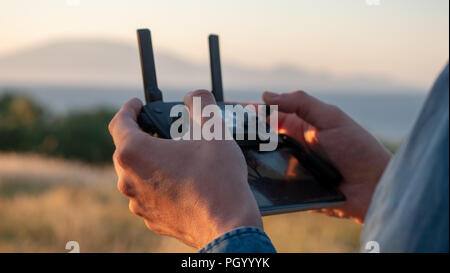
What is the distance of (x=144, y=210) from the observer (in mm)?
1114

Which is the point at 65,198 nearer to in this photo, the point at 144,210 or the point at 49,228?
the point at 49,228

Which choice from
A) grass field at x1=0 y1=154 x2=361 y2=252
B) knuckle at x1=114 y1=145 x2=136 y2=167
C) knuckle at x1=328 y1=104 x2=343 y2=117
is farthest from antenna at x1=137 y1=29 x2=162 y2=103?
grass field at x1=0 y1=154 x2=361 y2=252

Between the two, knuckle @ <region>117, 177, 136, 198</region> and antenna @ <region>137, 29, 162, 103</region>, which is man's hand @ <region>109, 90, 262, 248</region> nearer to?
knuckle @ <region>117, 177, 136, 198</region>

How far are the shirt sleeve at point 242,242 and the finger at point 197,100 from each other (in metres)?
0.31

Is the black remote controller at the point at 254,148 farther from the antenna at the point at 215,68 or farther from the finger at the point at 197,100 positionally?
the finger at the point at 197,100

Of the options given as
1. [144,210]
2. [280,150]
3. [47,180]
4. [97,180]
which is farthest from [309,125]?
[47,180]

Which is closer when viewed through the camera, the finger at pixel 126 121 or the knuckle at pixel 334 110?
the finger at pixel 126 121

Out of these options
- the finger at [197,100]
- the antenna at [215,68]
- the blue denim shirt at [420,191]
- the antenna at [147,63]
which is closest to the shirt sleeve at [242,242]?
the blue denim shirt at [420,191]

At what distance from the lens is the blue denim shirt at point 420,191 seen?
527 mm

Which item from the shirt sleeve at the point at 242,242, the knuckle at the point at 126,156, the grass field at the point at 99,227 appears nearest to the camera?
the shirt sleeve at the point at 242,242

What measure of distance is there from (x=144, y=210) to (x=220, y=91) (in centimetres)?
51

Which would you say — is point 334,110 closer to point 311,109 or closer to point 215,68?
point 311,109

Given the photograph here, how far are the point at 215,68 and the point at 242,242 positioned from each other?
78 centimetres

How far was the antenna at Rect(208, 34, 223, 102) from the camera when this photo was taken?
1.46m
